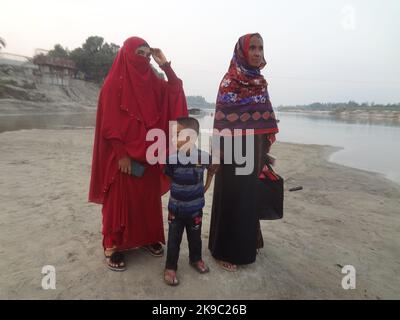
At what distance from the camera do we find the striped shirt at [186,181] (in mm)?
2283

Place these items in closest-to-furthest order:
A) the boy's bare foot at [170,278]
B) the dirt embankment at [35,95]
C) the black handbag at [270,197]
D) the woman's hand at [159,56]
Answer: the boy's bare foot at [170,278] < the woman's hand at [159,56] < the black handbag at [270,197] < the dirt embankment at [35,95]

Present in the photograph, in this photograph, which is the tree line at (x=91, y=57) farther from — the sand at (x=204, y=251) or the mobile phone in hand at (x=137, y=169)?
the mobile phone in hand at (x=137, y=169)

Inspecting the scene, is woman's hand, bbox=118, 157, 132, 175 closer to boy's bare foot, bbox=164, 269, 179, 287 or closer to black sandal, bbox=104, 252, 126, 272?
black sandal, bbox=104, 252, 126, 272

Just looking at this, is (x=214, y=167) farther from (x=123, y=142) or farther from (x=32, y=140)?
(x=32, y=140)

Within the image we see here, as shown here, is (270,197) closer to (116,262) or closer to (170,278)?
(170,278)

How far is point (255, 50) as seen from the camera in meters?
2.41

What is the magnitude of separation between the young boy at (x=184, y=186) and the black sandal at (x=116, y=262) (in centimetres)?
39

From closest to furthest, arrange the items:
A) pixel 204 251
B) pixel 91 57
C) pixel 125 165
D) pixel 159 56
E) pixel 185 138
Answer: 1. pixel 185 138
2. pixel 125 165
3. pixel 159 56
4. pixel 204 251
5. pixel 91 57

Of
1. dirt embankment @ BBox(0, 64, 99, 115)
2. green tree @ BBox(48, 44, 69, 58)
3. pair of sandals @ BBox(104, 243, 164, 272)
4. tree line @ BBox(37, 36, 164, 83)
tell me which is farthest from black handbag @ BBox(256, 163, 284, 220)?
→ green tree @ BBox(48, 44, 69, 58)

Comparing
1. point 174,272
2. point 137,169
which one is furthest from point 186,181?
point 174,272

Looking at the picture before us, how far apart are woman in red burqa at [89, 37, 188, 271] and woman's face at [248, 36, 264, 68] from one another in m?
0.69

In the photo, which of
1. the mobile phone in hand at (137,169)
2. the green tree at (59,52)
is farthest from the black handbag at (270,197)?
the green tree at (59,52)

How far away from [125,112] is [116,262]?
1.25m
